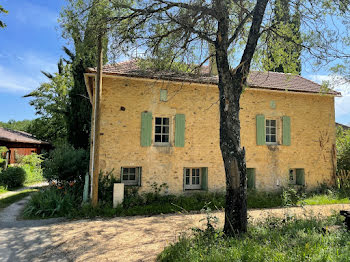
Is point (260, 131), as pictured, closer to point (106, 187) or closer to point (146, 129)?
point (146, 129)

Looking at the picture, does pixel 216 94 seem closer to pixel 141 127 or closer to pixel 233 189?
pixel 141 127

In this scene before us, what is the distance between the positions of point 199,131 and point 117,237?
5341 millimetres

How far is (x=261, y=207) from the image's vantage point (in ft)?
28.8

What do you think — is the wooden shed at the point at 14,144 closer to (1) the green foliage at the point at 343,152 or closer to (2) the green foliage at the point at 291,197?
(2) the green foliage at the point at 291,197

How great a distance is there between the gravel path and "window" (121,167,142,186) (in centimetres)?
196

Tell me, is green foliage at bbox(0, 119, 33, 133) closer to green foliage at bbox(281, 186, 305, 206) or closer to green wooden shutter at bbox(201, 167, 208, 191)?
green wooden shutter at bbox(201, 167, 208, 191)

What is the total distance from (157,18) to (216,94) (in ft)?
16.1

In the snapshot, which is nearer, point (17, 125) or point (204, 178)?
point (204, 178)

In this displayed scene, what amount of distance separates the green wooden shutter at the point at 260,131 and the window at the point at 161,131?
3874 mm

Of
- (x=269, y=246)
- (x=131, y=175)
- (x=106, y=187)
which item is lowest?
(x=269, y=246)

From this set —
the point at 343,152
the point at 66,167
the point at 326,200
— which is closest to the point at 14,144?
the point at 66,167

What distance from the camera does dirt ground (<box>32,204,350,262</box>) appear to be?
4520 mm

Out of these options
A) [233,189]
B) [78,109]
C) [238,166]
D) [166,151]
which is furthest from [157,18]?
[78,109]

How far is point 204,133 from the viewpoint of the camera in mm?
9711
